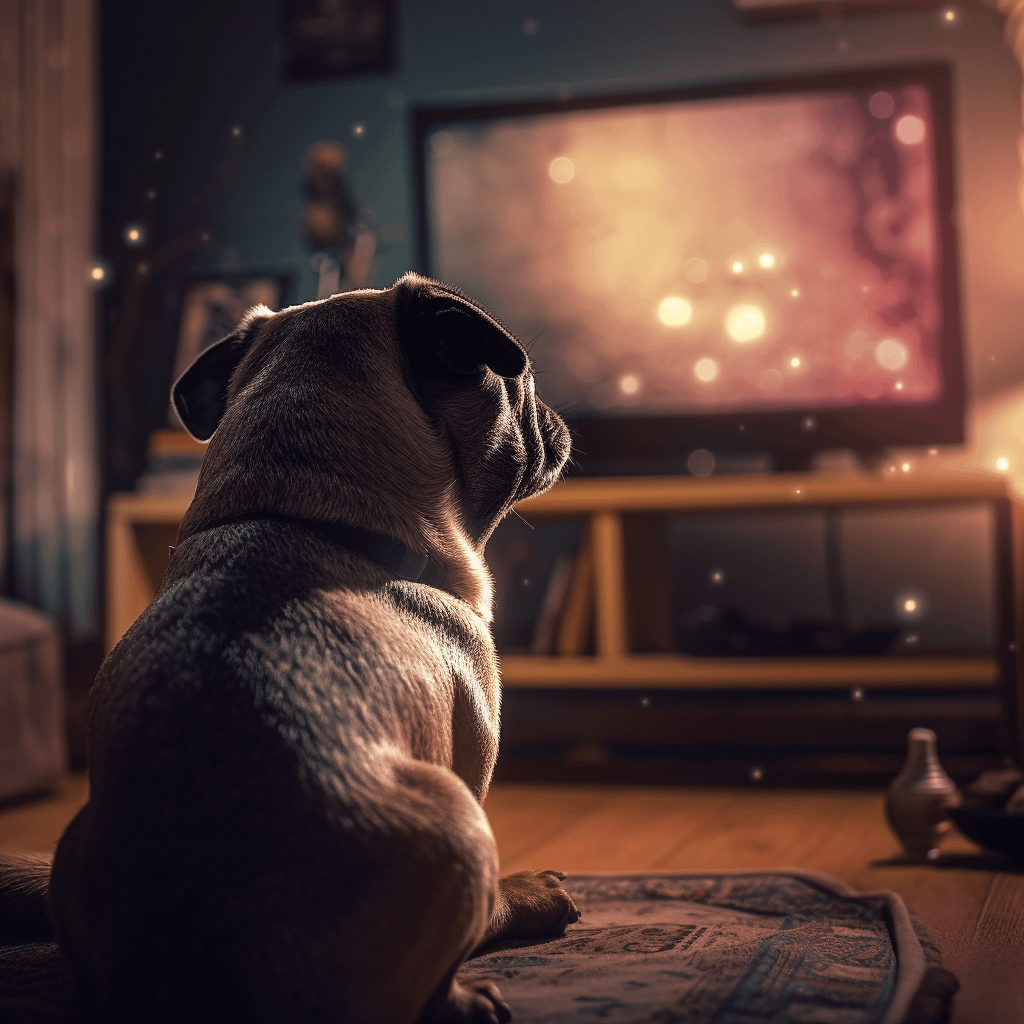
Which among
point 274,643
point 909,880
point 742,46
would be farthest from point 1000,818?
point 742,46

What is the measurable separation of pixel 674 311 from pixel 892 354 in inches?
21.5

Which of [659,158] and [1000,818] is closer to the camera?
[1000,818]

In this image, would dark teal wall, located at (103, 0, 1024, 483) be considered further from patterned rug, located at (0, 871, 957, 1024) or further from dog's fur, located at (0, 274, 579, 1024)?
dog's fur, located at (0, 274, 579, 1024)

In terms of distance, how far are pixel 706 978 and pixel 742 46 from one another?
268cm

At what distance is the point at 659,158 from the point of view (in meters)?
3.04

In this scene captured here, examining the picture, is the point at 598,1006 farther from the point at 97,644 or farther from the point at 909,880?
the point at 97,644

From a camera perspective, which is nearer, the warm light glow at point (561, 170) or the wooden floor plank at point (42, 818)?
the wooden floor plank at point (42, 818)

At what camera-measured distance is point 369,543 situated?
1229mm

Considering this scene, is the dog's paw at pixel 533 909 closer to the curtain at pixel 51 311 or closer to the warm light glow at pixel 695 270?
the warm light glow at pixel 695 270

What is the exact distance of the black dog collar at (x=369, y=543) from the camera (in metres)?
1.19

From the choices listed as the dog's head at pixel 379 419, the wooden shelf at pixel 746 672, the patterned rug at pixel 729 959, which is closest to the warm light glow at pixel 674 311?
the wooden shelf at pixel 746 672

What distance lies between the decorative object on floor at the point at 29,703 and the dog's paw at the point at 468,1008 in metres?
1.88

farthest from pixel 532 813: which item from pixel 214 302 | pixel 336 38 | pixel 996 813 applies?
pixel 336 38

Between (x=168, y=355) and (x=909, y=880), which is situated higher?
(x=168, y=355)
